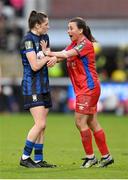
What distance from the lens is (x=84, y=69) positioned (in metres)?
12.2

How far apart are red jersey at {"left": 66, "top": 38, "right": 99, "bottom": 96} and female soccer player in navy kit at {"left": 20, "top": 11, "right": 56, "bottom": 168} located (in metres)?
0.35

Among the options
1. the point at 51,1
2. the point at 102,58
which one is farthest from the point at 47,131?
the point at 51,1

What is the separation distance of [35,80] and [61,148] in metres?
3.90

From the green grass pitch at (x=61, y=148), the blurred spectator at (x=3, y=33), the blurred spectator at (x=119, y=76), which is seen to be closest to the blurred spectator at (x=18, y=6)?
the blurred spectator at (x=3, y=33)

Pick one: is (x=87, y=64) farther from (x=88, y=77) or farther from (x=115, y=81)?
(x=115, y=81)

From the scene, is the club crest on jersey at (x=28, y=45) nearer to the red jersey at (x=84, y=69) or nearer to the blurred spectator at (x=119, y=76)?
the red jersey at (x=84, y=69)

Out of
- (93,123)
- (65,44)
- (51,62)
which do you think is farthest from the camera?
(65,44)

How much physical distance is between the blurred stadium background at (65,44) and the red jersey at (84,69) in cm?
1543

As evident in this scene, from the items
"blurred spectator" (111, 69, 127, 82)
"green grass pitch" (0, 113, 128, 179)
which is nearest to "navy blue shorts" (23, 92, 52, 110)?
"green grass pitch" (0, 113, 128, 179)

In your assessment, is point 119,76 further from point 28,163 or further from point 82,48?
point 28,163

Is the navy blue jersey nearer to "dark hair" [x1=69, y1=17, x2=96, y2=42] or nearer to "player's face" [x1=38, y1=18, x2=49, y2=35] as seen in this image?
"player's face" [x1=38, y1=18, x2=49, y2=35]

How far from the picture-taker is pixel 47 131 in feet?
67.6

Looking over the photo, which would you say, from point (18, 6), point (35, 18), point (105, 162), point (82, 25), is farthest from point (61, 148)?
point (18, 6)

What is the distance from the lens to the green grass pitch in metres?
11.2
